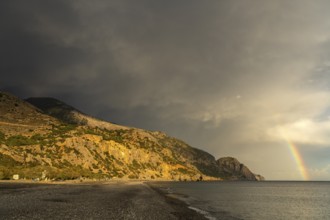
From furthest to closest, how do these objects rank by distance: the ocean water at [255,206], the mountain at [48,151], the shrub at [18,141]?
the shrub at [18,141], the mountain at [48,151], the ocean water at [255,206]

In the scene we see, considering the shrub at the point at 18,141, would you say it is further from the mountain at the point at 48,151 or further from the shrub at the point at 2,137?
the shrub at the point at 2,137

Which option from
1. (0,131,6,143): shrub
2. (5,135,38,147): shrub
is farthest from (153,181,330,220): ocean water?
(0,131,6,143): shrub

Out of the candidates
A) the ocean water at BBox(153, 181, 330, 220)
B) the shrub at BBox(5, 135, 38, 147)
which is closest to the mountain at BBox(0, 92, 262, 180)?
the shrub at BBox(5, 135, 38, 147)

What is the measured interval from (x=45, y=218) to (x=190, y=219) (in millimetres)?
16187

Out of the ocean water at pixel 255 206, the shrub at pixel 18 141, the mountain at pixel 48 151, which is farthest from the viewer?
the shrub at pixel 18 141

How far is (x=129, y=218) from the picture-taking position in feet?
103

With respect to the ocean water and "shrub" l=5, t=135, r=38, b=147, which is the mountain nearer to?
"shrub" l=5, t=135, r=38, b=147

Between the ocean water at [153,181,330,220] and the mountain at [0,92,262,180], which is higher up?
the mountain at [0,92,262,180]

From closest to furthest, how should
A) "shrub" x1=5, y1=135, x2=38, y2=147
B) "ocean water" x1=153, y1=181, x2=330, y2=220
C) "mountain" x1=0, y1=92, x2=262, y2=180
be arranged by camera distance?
1. "ocean water" x1=153, y1=181, x2=330, y2=220
2. "mountain" x1=0, y1=92, x2=262, y2=180
3. "shrub" x1=5, y1=135, x2=38, y2=147

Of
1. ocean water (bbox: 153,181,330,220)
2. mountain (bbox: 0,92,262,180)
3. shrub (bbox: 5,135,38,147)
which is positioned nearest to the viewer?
ocean water (bbox: 153,181,330,220)

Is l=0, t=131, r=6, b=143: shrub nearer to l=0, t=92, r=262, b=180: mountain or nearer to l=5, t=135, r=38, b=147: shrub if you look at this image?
l=0, t=92, r=262, b=180: mountain

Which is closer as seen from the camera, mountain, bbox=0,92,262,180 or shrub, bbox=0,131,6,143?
mountain, bbox=0,92,262,180

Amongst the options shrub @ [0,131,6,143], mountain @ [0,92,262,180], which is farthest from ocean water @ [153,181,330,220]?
shrub @ [0,131,6,143]

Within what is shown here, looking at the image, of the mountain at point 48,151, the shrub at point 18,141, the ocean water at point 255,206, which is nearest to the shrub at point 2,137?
the mountain at point 48,151
